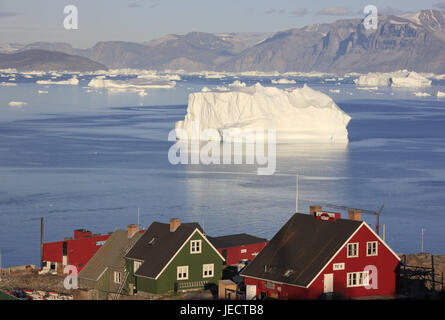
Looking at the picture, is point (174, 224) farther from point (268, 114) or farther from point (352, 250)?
point (268, 114)

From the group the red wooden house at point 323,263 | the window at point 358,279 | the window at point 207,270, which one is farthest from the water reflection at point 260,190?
the window at point 358,279

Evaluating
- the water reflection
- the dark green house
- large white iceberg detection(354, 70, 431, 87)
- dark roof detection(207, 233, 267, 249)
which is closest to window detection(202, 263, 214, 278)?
the dark green house

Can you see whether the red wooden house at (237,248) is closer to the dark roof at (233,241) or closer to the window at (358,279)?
the dark roof at (233,241)

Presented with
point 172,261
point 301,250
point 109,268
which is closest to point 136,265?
point 172,261

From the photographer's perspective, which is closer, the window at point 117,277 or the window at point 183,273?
the window at point 183,273

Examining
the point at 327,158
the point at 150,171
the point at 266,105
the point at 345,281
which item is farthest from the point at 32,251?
the point at 266,105

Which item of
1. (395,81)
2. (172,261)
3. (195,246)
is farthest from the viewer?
(395,81)
